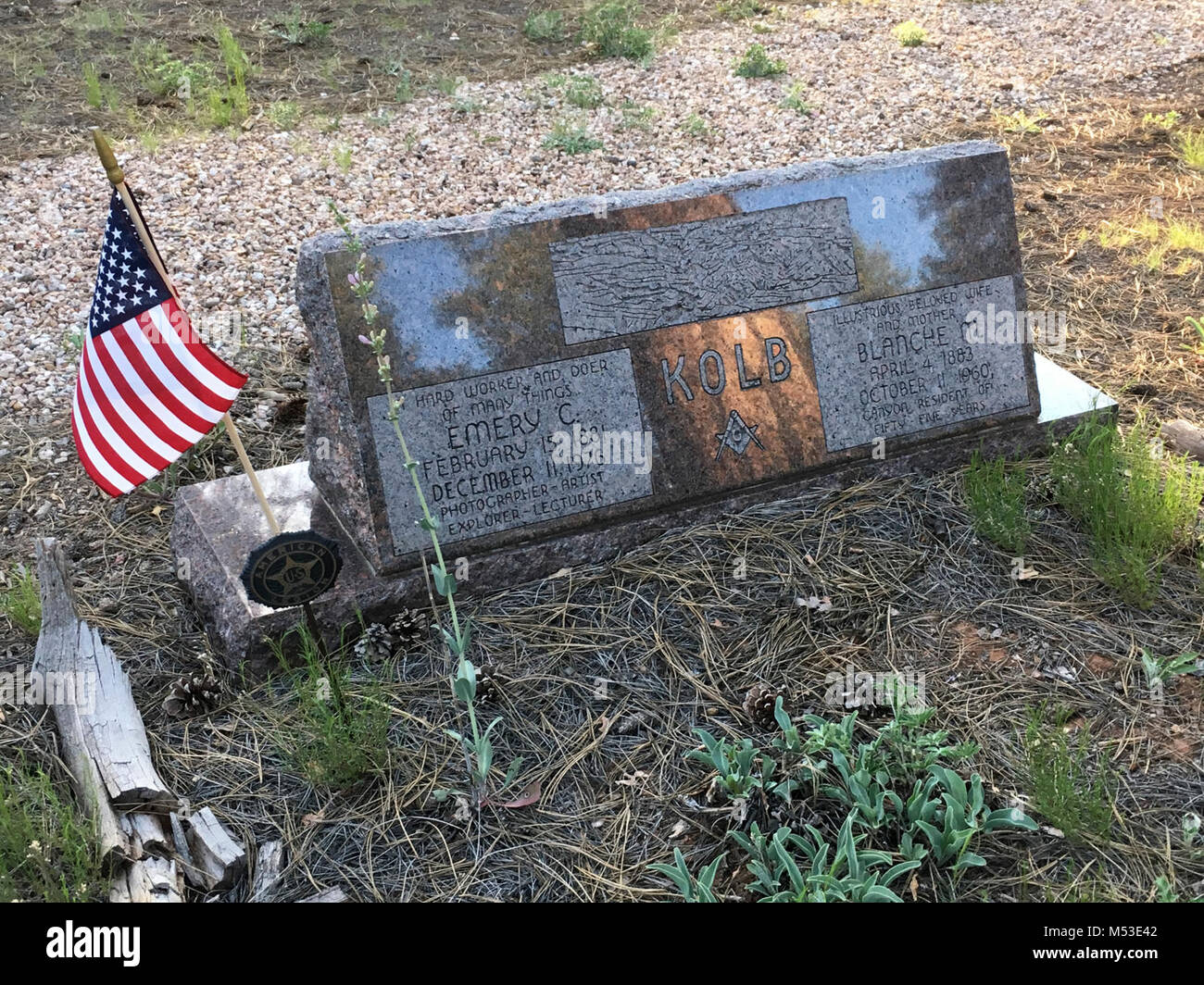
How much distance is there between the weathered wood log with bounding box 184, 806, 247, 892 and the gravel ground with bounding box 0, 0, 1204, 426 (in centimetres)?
282

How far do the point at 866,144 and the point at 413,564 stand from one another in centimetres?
516

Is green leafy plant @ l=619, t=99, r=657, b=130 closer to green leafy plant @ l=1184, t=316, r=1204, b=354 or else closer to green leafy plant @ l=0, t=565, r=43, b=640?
green leafy plant @ l=1184, t=316, r=1204, b=354

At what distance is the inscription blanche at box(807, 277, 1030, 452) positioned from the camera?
4.08 meters

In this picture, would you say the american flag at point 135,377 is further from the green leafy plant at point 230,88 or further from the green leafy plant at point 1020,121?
the green leafy plant at point 1020,121

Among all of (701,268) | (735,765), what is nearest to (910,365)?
(701,268)

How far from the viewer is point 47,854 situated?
9.08ft

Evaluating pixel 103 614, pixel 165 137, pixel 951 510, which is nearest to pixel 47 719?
pixel 103 614

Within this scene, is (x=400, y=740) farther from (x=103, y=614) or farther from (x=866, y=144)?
(x=866, y=144)

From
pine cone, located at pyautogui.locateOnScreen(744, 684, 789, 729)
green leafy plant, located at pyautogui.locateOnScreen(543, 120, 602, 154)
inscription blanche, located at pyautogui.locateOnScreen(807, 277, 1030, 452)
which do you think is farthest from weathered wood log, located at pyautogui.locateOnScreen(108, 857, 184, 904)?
green leafy plant, located at pyautogui.locateOnScreen(543, 120, 602, 154)

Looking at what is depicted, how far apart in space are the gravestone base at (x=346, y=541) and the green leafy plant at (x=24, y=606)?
0.47 metres

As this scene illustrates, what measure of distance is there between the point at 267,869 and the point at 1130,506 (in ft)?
9.72

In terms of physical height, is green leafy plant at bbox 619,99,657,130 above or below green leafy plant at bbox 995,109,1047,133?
above

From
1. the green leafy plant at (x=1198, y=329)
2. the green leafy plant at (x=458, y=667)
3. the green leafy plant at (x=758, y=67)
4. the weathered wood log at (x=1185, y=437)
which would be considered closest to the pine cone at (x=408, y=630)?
the green leafy plant at (x=458, y=667)

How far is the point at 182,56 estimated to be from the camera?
830cm
